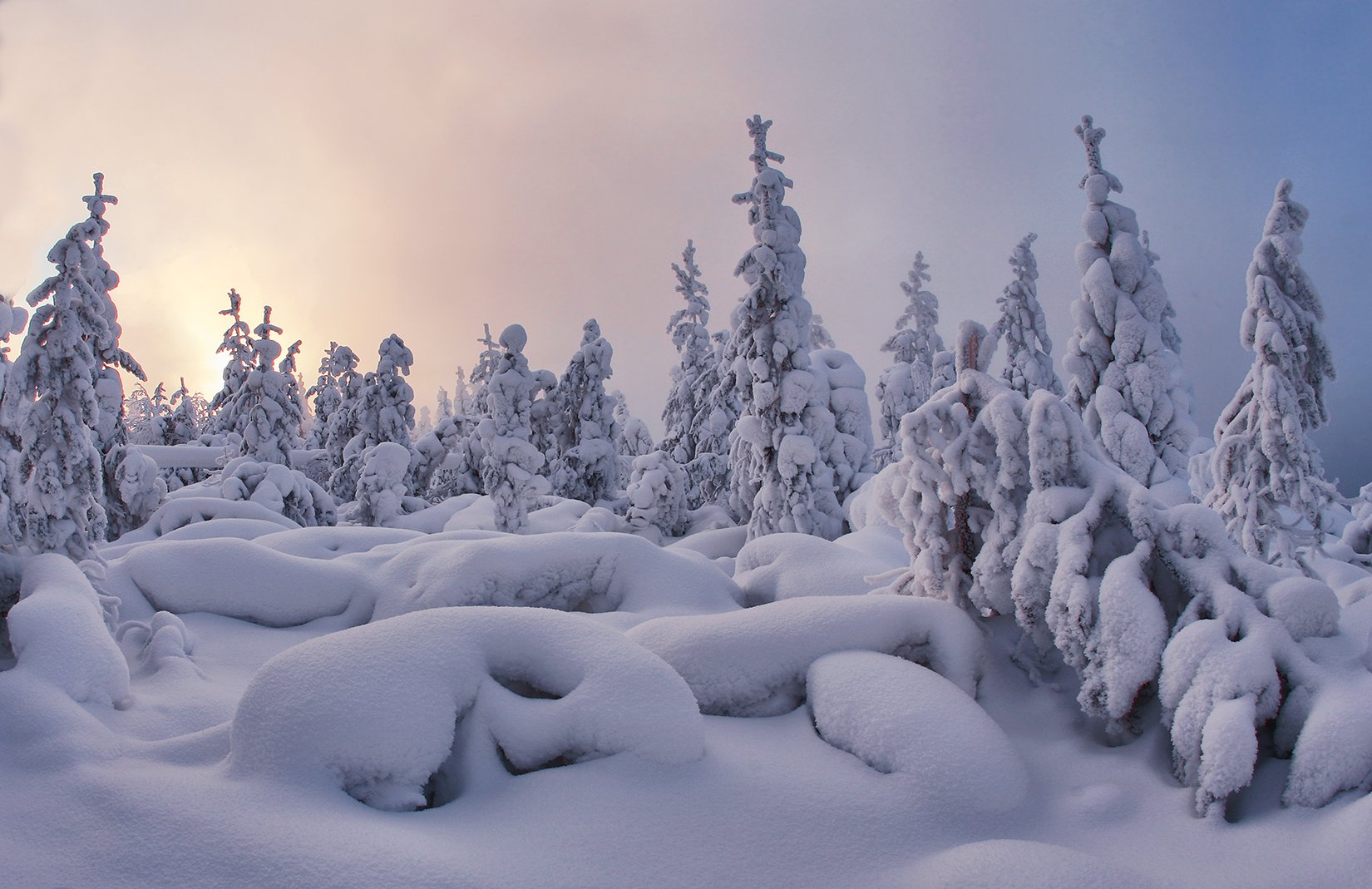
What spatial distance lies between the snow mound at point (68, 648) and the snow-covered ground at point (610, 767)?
0.05 ft

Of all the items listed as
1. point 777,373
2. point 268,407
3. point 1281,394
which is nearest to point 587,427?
point 777,373

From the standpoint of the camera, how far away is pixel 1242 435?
483 inches

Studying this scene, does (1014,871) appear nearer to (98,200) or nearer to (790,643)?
(790,643)

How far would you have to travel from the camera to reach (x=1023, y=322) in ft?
84.8

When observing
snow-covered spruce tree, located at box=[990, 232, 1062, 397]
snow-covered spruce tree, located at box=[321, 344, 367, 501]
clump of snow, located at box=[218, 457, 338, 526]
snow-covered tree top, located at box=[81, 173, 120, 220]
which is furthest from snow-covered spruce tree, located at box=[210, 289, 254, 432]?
snow-covered spruce tree, located at box=[990, 232, 1062, 397]

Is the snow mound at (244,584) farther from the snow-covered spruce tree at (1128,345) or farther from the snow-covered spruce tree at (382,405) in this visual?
the snow-covered spruce tree at (382,405)

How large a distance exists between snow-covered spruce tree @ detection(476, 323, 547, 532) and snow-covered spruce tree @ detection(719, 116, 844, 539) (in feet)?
21.0

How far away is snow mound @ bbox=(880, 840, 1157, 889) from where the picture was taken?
8.98 ft

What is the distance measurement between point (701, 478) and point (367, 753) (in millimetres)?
22677

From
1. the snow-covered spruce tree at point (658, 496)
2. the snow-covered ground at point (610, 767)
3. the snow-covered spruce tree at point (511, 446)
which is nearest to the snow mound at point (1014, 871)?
the snow-covered ground at point (610, 767)

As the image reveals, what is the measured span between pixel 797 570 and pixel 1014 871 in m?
3.96

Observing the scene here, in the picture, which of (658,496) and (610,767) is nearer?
(610,767)

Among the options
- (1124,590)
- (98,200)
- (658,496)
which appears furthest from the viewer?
(658,496)

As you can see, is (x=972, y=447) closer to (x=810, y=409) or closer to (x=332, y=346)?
(x=810, y=409)
